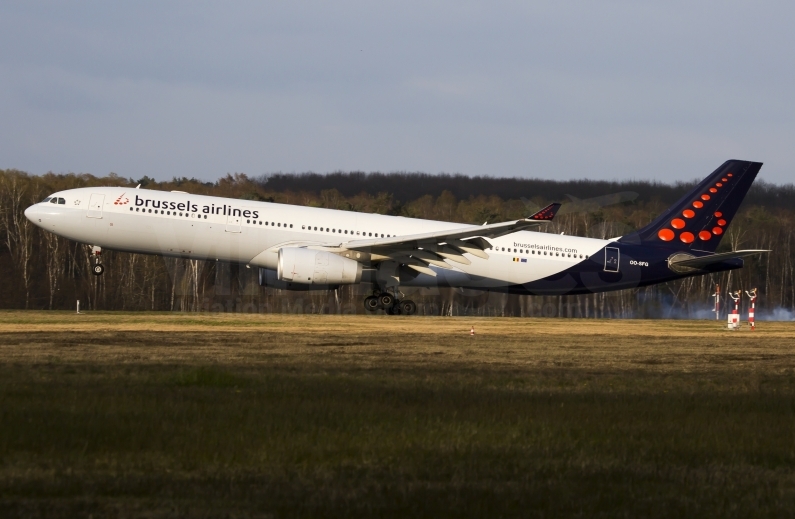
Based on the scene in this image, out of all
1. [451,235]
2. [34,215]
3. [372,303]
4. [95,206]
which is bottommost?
[372,303]

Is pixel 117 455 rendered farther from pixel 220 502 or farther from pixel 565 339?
pixel 565 339

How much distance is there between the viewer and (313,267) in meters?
28.9

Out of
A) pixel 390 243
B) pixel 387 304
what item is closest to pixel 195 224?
pixel 390 243

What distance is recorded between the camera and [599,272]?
34.5 m

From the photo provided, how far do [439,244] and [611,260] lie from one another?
310 inches

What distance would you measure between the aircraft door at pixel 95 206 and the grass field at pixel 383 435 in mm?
14309

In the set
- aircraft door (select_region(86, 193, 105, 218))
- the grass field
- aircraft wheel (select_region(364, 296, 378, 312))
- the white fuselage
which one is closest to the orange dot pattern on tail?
the white fuselage

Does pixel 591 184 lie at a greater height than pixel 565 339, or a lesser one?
greater

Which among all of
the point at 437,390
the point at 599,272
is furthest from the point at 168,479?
the point at 599,272

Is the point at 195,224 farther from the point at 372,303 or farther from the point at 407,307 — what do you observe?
the point at 407,307

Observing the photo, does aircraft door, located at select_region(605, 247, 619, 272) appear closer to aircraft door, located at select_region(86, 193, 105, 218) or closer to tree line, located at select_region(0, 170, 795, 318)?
tree line, located at select_region(0, 170, 795, 318)

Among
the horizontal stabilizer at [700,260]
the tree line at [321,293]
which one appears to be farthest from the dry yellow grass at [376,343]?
the tree line at [321,293]

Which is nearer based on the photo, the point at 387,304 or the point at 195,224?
the point at 195,224

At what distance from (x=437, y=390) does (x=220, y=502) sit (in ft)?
18.5
